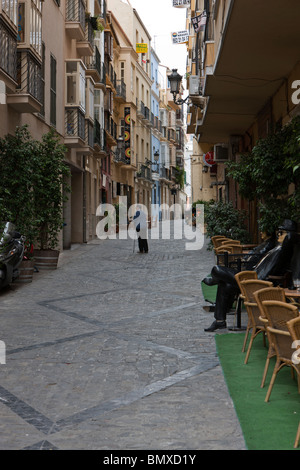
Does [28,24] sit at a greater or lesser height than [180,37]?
lesser

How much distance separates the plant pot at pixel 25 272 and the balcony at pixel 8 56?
3827 millimetres

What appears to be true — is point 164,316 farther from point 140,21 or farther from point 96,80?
point 140,21

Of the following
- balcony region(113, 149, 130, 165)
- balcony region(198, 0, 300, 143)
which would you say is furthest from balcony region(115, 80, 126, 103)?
balcony region(198, 0, 300, 143)

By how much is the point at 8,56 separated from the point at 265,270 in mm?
7628

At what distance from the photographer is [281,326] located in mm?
4762

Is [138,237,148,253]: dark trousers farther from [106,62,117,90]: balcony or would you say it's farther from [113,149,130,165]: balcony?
[113,149,130,165]: balcony

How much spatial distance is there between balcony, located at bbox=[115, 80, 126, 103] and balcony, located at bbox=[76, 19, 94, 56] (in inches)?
591

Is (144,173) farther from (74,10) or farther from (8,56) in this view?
(8,56)

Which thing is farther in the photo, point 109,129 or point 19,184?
point 109,129

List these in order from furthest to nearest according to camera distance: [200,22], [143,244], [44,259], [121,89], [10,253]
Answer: [121,89], [143,244], [200,22], [44,259], [10,253]

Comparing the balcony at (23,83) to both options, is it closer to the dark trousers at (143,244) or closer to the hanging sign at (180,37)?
the dark trousers at (143,244)

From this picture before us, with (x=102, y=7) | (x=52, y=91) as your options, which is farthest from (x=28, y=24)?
(x=102, y=7)

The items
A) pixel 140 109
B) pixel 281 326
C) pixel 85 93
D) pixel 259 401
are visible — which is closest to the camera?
pixel 281 326
